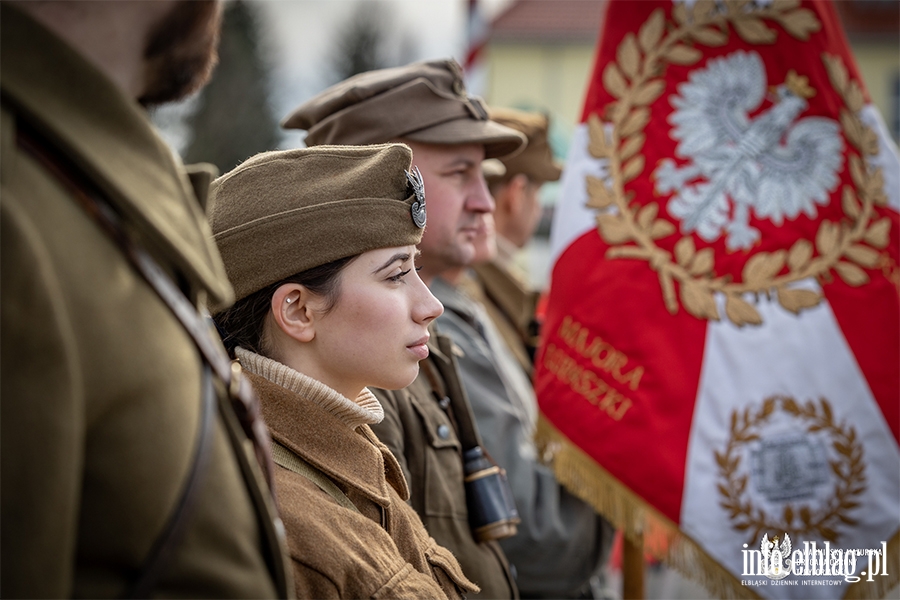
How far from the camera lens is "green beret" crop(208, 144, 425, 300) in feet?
5.66

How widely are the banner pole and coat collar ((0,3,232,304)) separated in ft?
9.04

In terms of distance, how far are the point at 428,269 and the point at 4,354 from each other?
2.12 metres

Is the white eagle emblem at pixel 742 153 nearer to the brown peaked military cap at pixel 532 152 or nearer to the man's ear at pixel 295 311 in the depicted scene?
the brown peaked military cap at pixel 532 152

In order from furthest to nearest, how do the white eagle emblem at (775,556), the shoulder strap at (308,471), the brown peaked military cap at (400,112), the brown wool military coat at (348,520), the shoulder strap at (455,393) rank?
the white eagle emblem at (775,556), the brown peaked military cap at (400,112), the shoulder strap at (455,393), the shoulder strap at (308,471), the brown wool military coat at (348,520)

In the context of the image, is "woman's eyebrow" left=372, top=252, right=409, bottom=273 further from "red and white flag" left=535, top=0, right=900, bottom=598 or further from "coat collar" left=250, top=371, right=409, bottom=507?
"red and white flag" left=535, top=0, right=900, bottom=598

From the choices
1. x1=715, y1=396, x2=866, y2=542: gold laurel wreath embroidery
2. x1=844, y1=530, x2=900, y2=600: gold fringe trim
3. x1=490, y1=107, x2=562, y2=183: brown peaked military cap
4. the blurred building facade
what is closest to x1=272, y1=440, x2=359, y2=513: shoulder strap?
x1=715, y1=396, x2=866, y2=542: gold laurel wreath embroidery

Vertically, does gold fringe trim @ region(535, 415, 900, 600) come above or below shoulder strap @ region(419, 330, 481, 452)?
below

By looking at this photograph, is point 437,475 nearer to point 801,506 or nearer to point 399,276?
point 399,276

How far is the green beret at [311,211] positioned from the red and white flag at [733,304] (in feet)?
5.79

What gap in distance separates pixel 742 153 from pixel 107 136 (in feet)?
9.89

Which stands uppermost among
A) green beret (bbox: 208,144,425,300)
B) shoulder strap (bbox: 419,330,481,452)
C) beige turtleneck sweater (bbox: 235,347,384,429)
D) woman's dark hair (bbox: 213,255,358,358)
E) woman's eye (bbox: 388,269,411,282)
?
green beret (bbox: 208,144,425,300)

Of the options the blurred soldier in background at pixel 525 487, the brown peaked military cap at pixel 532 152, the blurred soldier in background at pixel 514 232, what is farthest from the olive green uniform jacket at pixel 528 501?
the brown peaked military cap at pixel 532 152

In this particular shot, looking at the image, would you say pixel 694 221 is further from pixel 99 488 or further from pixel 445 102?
pixel 99 488

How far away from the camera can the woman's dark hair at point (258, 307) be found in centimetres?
177
